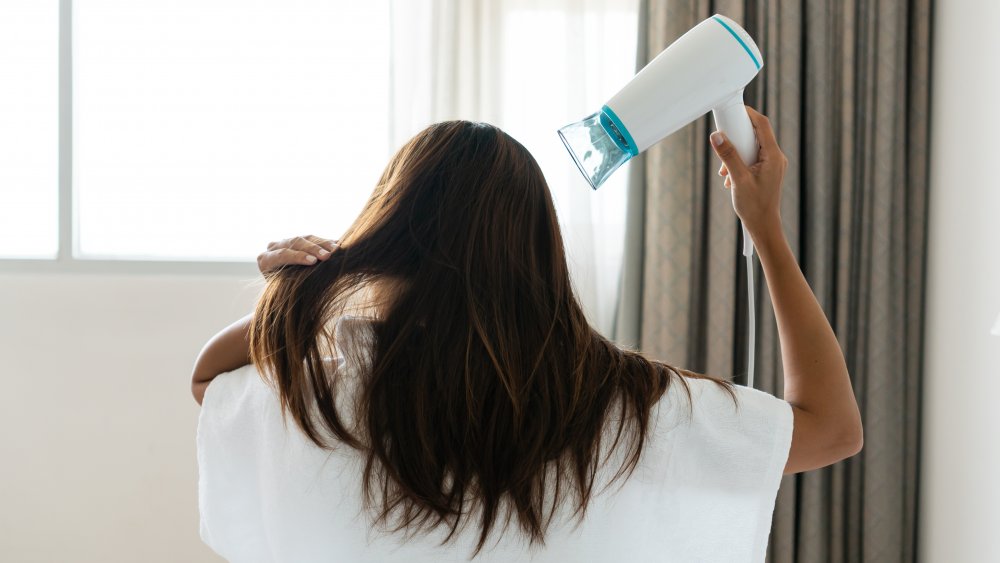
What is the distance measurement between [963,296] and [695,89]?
1.31m

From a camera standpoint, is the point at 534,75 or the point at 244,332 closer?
the point at 244,332

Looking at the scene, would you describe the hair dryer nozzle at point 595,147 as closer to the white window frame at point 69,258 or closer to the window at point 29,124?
the white window frame at point 69,258

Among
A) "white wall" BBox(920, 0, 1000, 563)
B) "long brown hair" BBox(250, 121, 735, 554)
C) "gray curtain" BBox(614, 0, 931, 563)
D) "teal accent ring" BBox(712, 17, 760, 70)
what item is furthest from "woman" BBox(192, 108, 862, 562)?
"gray curtain" BBox(614, 0, 931, 563)

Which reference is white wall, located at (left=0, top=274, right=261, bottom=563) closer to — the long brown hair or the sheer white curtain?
the sheer white curtain

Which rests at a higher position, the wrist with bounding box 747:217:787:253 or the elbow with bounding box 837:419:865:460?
the wrist with bounding box 747:217:787:253

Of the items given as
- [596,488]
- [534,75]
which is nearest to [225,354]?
[596,488]

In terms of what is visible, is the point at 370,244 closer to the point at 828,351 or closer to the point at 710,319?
the point at 828,351

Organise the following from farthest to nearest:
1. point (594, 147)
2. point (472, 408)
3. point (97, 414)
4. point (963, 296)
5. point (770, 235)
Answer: point (97, 414) → point (963, 296) → point (594, 147) → point (770, 235) → point (472, 408)

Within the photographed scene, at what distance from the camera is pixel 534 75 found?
2.29m

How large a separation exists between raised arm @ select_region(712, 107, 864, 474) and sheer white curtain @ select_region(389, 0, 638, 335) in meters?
1.35

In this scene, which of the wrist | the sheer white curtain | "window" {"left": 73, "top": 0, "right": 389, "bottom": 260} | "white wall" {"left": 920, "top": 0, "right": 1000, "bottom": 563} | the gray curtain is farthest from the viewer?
"window" {"left": 73, "top": 0, "right": 389, "bottom": 260}

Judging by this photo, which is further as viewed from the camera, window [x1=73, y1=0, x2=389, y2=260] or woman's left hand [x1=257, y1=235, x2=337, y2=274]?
window [x1=73, y1=0, x2=389, y2=260]

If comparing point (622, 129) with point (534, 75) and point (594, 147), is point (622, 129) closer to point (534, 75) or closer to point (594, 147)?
point (594, 147)

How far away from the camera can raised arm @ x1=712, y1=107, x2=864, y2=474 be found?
818 mm
